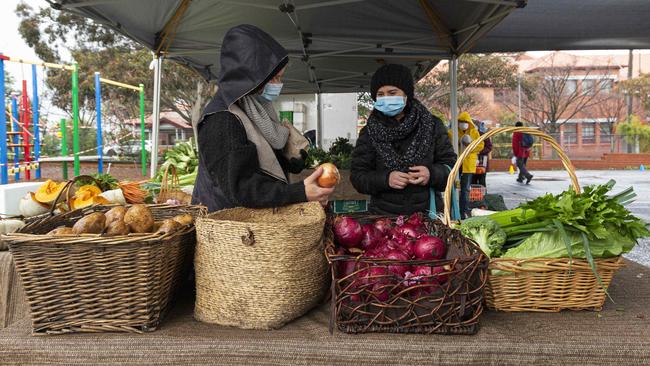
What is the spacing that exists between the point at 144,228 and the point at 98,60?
76.6 feet

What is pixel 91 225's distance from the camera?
4.72 ft

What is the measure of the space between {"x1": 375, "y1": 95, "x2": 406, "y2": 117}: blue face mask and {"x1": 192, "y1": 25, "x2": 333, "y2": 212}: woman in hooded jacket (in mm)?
1047

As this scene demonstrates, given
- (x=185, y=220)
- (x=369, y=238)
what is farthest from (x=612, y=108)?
(x=185, y=220)

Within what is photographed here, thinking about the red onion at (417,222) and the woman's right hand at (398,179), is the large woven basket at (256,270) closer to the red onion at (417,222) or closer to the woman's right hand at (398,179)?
the red onion at (417,222)

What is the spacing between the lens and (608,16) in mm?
5738

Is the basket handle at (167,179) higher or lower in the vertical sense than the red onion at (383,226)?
higher

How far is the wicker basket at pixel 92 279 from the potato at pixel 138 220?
0.14m

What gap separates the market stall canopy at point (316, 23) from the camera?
465 centimetres

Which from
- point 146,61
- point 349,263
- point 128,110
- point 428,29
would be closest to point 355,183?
point 349,263

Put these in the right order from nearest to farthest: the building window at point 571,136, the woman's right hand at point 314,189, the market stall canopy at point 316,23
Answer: the woman's right hand at point 314,189, the market stall canopy at point 316,23, the building window at point 571,136

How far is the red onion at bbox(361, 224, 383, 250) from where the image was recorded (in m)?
1.63

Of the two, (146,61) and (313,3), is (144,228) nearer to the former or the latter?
(313,3)

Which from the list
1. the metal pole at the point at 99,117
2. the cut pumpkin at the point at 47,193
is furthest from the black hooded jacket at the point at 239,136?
the metal pole at the point at 99,117

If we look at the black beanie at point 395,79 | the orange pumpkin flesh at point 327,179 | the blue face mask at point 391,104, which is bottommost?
the orange pumpkin flesh at point 327,179
